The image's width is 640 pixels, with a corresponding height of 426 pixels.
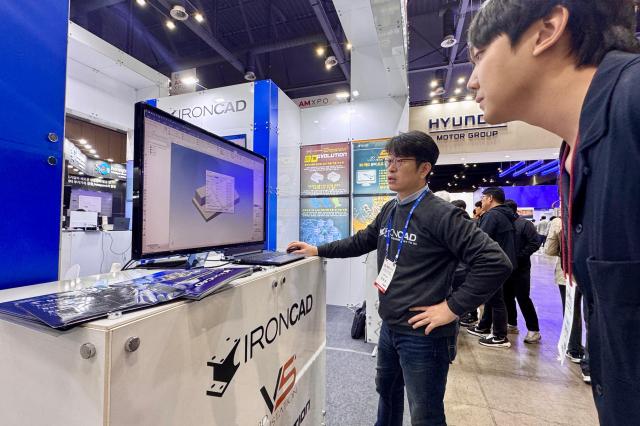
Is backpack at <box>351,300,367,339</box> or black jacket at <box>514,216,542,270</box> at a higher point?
black jacket at <box>514,216,542,270</box>

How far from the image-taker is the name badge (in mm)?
1328

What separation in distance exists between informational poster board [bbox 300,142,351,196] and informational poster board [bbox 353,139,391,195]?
116 millimetres

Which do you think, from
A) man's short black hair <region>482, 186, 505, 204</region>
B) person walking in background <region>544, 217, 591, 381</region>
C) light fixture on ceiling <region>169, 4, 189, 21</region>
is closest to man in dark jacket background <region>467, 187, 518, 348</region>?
man's short black hair <region>482, 186, 505, 204</region>

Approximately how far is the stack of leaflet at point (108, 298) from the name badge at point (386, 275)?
73 centimetres

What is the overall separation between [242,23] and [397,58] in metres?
5.01

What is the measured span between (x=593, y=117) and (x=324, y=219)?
3.88 metres

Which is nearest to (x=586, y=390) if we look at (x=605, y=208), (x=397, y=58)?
(x=605, y=208)

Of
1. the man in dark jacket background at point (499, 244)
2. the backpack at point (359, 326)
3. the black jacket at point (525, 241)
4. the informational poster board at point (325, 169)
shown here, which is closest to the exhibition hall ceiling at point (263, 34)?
the informational poster board at point (325, 169)

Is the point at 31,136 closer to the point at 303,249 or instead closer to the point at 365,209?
the point at 303,249

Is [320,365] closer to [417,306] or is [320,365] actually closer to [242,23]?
[417,306]

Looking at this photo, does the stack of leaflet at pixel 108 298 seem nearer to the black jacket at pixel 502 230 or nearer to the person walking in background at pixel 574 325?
the person walking in background at pixel 574 325

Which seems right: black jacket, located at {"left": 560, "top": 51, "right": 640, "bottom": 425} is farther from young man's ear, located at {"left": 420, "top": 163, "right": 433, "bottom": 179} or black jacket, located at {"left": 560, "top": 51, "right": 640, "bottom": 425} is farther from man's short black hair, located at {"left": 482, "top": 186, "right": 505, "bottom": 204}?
man's short black hair, located at {"left": 482, "top": 186, "right": 505, "bottom": 204}

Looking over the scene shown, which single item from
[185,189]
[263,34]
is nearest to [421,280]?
[185,189]

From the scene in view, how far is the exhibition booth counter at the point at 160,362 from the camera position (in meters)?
0.49
